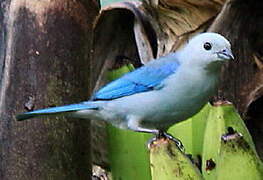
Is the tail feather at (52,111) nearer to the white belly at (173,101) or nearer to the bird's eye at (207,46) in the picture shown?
the white belly at (173,101)

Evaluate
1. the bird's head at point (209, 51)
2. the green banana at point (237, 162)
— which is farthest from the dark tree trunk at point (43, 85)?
the green banana at point (237, 162)

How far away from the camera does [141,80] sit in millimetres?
1265

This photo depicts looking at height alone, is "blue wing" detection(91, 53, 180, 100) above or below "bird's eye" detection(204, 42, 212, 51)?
below

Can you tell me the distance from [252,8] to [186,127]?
35 centimetres

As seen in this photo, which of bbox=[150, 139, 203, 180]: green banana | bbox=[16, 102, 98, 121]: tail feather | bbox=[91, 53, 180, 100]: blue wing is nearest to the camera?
bbox=[150, 139, 203, 180]: green banana

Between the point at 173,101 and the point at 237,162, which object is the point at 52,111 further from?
the point at 237,162

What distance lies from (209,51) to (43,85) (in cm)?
29

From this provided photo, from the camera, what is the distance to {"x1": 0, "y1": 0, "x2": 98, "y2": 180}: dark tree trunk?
1.15m

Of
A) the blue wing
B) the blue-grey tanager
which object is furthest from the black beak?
the blue wing

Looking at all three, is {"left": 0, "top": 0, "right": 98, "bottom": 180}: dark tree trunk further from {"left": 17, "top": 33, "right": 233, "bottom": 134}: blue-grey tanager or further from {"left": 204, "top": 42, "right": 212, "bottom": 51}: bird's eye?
{"left": 204, "top": 42, "right": 212, "bottom": 51}: bird's eye

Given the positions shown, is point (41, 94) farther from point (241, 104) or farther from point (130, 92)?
point (241, 104)

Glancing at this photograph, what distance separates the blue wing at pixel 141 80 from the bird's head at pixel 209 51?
0.05 m

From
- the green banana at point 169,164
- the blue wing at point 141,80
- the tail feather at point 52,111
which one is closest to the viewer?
the green banana at point 169,164

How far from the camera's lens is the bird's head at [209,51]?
1.12 meters
